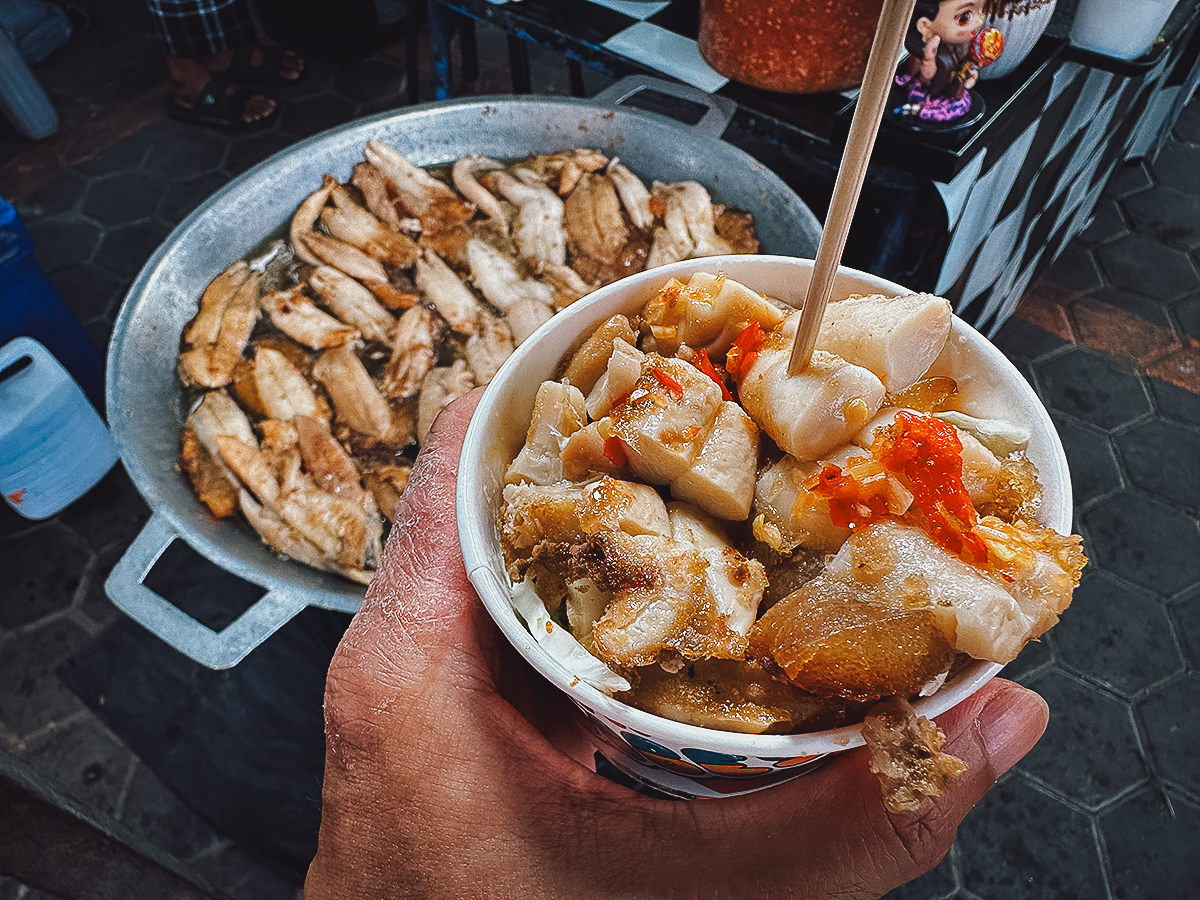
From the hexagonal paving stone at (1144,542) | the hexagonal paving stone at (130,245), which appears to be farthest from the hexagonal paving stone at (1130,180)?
the hexagonal paving stone at (130,245)

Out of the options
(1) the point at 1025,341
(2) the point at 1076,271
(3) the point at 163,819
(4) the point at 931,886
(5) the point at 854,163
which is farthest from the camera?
(2) the point at 1076,271

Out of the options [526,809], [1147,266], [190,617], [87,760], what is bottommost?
[87,760]

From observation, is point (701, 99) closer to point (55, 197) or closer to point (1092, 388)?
point (1092, 388)

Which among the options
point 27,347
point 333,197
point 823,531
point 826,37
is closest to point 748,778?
point 823,531

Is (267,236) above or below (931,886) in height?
above

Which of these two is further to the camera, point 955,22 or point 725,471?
point 955,22

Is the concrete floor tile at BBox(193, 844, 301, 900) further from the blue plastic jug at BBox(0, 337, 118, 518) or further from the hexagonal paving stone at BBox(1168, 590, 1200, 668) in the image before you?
the hexagonal paving stone at BBox(1168, 590, 1200, 668)

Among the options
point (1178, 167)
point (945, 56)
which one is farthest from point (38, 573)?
point (1178, 167)
